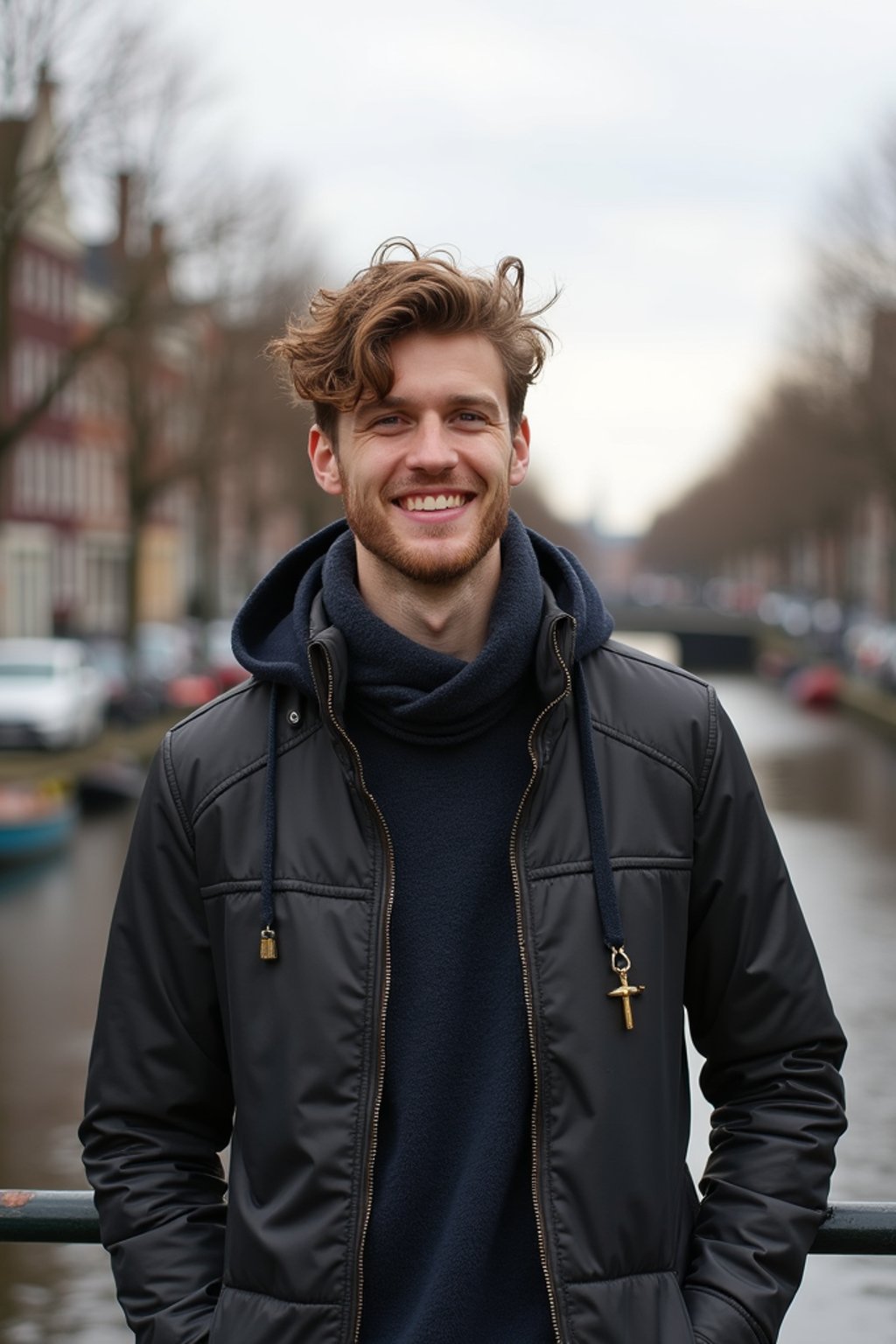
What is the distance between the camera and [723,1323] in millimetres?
2342

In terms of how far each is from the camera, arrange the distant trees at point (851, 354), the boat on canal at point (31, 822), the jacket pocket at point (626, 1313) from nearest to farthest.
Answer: the jacket pocket at point (626, 1313), the boat on canal at point (31, 822), the distant trees at point (851, 354)

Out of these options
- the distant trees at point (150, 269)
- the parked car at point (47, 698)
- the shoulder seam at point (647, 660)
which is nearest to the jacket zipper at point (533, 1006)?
the shoulder seam at point (647, 660)

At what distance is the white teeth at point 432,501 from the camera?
257 centimetres

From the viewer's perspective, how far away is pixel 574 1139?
2354 millimetres

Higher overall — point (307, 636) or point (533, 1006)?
point (307, 636)

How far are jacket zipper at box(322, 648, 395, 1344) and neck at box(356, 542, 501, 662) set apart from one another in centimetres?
15

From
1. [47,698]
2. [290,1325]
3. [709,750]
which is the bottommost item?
[47,698]

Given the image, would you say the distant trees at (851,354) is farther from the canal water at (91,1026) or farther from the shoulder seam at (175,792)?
the shoulder seam at (175,792)

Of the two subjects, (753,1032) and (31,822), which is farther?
(31,822)

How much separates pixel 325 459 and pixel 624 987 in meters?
0.85

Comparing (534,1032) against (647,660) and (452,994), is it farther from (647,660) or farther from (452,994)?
(647,660)

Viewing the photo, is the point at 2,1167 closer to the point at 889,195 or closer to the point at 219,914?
the point at 219,914

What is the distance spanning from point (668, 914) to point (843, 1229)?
0.44 metres

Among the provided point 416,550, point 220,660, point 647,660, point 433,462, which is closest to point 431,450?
point 433,462
